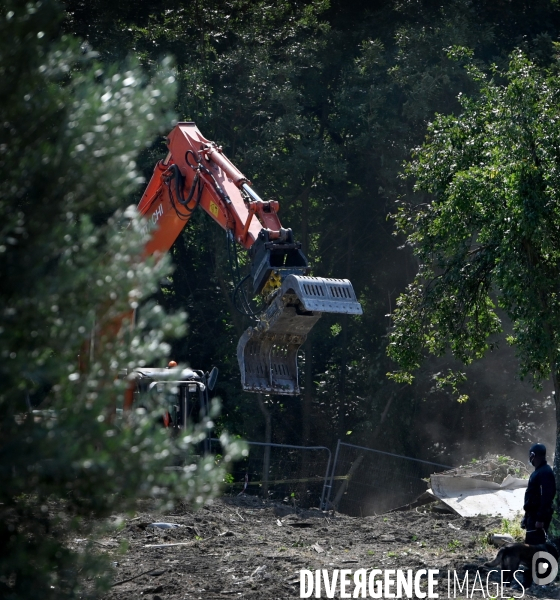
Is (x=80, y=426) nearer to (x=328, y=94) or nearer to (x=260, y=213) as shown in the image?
(x=260, y=213)

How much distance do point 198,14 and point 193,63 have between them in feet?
6.01

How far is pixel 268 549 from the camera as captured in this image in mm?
11023

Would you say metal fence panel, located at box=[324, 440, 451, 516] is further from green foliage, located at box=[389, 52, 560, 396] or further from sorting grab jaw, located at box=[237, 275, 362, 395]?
sorting grab jaw, located at box=[237, 275, 362, 395]

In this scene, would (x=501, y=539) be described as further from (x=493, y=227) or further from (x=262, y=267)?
(x=262, y=267)

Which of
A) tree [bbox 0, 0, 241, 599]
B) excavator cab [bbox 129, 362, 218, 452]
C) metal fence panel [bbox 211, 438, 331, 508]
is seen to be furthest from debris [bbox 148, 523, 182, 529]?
metal fence panel [bbox 211, 438, 331, 508]

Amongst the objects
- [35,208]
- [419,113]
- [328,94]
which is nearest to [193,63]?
[328,94]

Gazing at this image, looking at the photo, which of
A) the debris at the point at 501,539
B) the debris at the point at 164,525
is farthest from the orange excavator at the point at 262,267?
the debris at the point at 501,539

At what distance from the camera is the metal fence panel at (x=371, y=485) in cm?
2147

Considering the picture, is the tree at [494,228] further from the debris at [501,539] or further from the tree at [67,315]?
the tree at [67,315]

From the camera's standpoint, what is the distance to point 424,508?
51.1 ft

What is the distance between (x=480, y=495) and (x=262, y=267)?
6.95 meters

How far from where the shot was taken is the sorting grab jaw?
972 centimetres

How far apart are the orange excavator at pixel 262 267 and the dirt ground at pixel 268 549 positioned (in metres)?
2.07

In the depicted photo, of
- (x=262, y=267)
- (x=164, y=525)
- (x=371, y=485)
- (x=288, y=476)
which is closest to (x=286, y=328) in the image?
(x=262, y=267)
